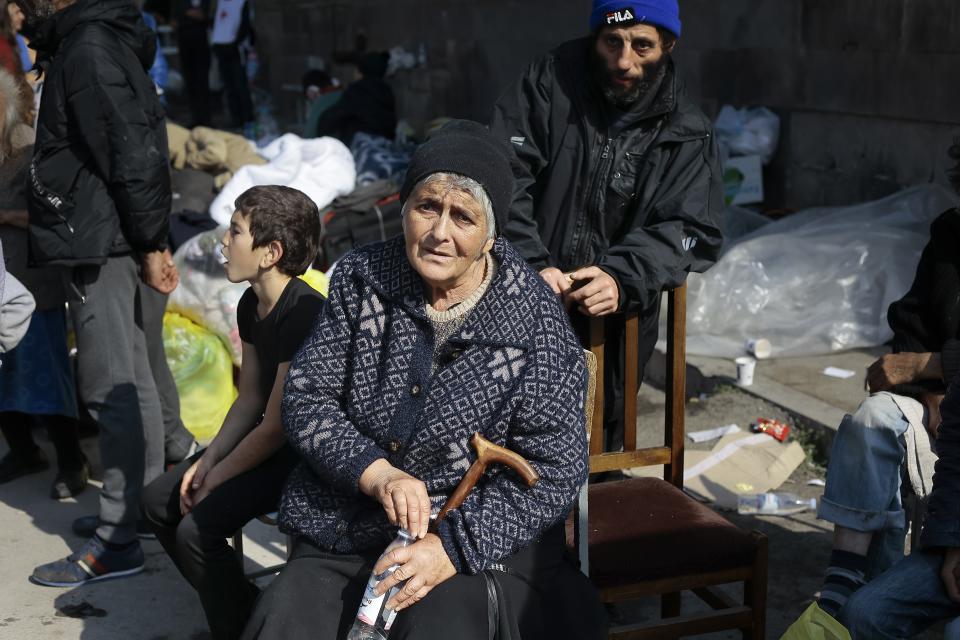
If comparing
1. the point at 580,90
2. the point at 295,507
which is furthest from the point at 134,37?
the point at 295,507

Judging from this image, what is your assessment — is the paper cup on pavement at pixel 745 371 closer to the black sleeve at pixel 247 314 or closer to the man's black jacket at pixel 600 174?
the man's black jacket at pixel 600 174

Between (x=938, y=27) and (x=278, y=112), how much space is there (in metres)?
11.1

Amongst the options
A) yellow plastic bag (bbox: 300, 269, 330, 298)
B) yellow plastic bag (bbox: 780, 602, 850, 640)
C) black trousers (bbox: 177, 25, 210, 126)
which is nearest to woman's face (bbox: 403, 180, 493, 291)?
yellow plastic bag (bbox: 780, 602, 850, 640)

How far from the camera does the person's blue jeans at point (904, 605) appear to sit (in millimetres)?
2729

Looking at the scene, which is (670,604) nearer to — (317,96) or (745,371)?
(745,371)

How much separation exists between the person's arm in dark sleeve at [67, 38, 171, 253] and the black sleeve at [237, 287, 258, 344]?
721 millimetres

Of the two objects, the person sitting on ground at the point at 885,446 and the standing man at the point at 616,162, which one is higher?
the standing man at the point at 616,162

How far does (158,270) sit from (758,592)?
2309mm

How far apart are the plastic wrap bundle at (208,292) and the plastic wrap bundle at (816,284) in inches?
85.9

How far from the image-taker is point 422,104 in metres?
12.5

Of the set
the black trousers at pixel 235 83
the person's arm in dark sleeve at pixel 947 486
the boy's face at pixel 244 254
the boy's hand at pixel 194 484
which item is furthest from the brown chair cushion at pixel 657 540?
the black trousers at pixel 235 83

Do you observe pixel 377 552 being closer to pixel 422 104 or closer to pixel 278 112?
pixel 422 104

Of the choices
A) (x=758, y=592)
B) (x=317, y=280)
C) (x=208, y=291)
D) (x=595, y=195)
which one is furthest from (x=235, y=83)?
(x=758, y=592)

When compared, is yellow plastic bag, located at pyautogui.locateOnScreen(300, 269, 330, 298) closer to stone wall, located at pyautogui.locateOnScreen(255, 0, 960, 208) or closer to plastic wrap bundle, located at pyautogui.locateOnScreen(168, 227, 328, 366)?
plastic wrap bundle, located at pyautogui.locateOnScreen(168, 227, 328, 366)
